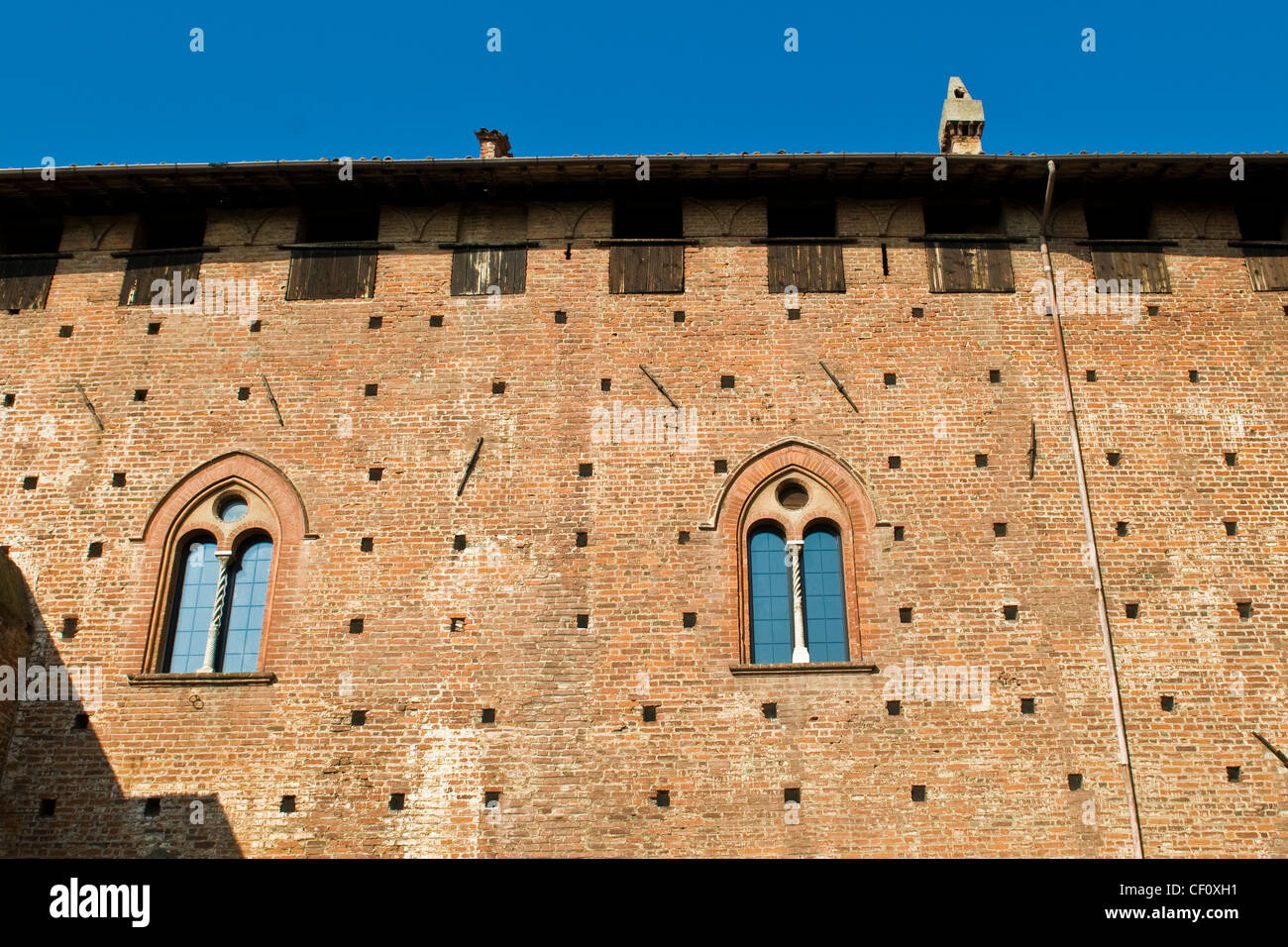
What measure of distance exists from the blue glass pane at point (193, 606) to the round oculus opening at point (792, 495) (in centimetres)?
621

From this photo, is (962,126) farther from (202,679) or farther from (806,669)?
(202,679)

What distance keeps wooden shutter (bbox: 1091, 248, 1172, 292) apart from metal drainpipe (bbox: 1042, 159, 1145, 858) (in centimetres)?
60

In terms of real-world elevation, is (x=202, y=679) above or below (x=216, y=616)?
below

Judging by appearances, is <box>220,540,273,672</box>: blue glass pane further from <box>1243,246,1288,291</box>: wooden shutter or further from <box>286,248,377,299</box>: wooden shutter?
<box>1243,246,1288,291</box>: wooden shutter

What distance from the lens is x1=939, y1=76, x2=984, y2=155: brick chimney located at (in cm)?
1636

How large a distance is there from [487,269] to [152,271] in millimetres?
4100

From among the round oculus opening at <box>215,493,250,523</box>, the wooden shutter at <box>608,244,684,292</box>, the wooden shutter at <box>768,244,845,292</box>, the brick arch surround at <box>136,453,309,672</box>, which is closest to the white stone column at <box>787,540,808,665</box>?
the wooden shutter at <box>768,244,845,292</box>

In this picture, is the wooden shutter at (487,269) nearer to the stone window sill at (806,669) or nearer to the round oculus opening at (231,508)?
the round oculus opening at (231,508)

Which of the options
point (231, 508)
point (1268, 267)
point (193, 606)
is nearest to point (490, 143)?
point (231, 508)

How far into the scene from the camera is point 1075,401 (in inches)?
560

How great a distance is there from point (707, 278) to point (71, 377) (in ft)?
24.7

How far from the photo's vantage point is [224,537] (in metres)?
13.8
